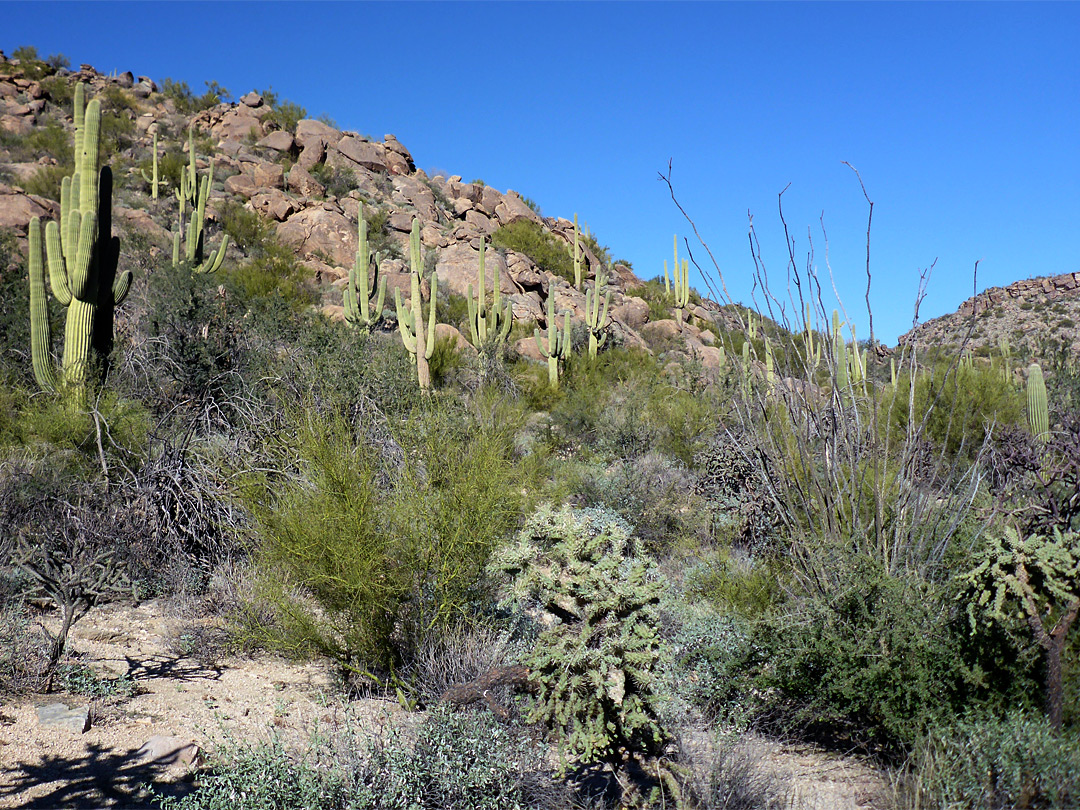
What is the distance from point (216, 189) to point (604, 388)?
1983 cm

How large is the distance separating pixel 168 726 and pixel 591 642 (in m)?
3.12

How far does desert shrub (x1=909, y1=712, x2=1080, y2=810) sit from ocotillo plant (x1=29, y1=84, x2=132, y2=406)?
9.97 m

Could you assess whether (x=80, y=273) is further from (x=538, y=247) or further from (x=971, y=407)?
(x=538, y=247)

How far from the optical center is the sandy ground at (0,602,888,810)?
3945 mm

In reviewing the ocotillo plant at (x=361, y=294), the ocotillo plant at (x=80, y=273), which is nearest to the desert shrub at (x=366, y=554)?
the ocotillo plant at (x=80, y=273)

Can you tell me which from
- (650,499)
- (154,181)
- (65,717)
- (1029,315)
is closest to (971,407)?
(650,499)

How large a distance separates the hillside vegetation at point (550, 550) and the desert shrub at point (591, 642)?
0.02 m

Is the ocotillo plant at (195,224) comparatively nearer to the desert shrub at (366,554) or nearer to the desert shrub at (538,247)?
the desert shrub at (538,247)

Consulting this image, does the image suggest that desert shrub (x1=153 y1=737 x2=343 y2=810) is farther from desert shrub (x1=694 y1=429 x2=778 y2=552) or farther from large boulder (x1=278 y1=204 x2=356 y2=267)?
large boulder (x1=278 y1=204 x2=356 y2=267)

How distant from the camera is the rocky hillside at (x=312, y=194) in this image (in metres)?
25.1

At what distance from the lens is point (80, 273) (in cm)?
998

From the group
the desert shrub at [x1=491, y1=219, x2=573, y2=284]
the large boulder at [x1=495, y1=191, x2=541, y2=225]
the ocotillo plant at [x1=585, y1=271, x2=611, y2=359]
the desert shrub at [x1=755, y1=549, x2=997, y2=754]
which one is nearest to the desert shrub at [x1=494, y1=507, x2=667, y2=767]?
the desert shrub at [x1=755, y1=549, x2=997, y2=754]

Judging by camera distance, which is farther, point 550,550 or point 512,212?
point 512,212

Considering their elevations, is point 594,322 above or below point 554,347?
above
